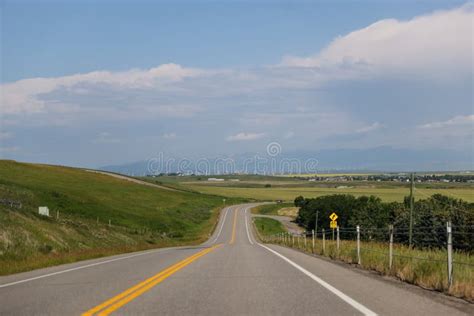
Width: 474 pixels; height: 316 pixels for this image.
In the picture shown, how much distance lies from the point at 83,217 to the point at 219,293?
60475 mm

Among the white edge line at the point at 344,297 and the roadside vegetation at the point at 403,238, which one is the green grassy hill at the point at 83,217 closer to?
the white edge line at the point at 344,297

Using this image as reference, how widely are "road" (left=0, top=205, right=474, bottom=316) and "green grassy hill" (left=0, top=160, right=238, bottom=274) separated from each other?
5.63 metres

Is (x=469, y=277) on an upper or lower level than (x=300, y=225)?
upper

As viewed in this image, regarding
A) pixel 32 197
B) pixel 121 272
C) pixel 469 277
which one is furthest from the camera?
pixel 32 197

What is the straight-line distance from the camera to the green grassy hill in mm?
27406

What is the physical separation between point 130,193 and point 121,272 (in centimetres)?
9908

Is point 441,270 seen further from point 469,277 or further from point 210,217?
point 210,217

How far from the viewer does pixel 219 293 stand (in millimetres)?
11617

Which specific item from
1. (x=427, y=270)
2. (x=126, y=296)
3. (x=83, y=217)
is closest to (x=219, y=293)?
(x=126, y=296)

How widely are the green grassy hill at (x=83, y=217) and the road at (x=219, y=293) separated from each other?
18.5 feet

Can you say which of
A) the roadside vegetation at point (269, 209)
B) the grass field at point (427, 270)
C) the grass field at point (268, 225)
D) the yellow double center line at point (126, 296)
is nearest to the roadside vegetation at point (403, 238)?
the grass field at point (427, 270)

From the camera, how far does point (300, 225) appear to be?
117 meters

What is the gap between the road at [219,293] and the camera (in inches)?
380

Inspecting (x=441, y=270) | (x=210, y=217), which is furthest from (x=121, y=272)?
(x=210, y=217)
